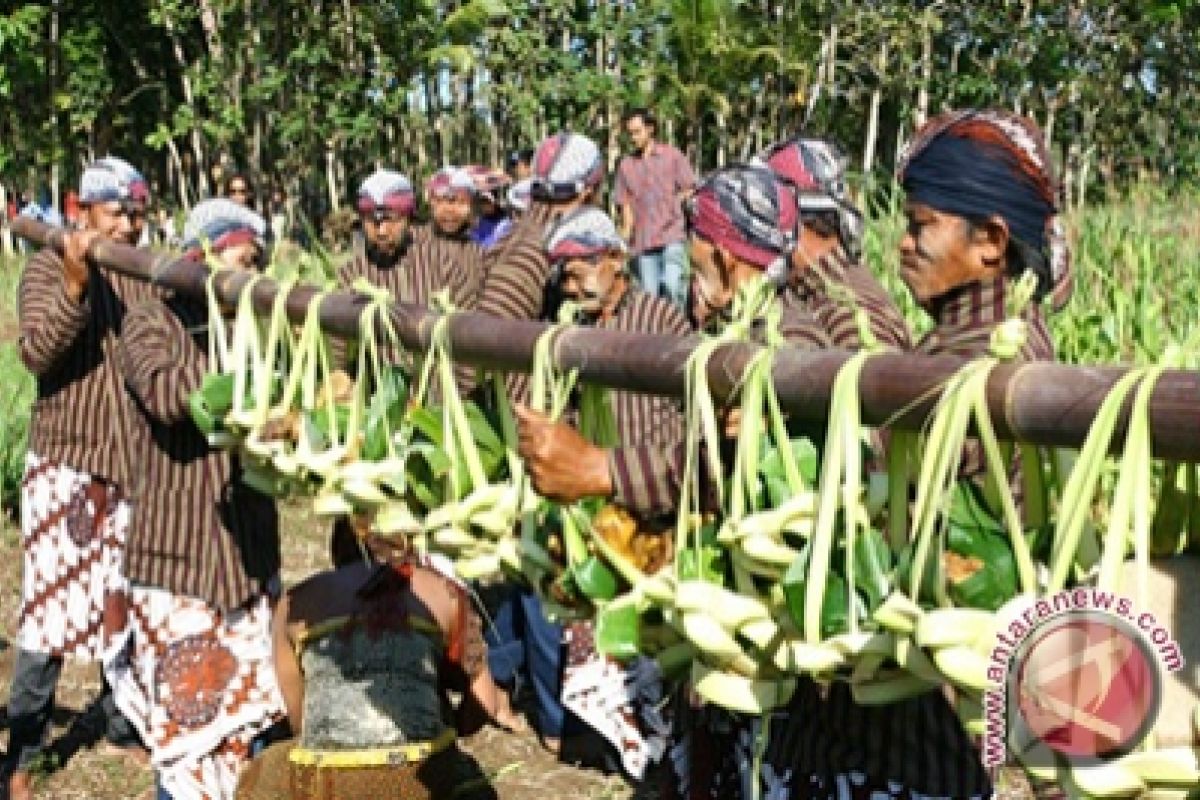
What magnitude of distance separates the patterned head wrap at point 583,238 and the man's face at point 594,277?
1 cm

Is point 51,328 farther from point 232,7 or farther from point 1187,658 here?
point 232,7

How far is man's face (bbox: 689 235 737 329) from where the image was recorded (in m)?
2.22

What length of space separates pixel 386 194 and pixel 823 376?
3.55 m

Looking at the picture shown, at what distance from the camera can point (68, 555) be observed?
3818 millimetres

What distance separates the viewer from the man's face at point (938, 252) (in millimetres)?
1787

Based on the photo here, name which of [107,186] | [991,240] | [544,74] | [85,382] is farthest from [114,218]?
[544,74]

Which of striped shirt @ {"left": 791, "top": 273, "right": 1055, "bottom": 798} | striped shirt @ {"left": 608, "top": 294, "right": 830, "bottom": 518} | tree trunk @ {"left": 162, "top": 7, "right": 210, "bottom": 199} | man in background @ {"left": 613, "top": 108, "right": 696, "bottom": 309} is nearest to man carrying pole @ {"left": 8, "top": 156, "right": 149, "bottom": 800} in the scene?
striped shirt @ {"left": 791, "top": 273, "right": 1055, "bottom": 798}

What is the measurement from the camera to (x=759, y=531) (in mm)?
1407

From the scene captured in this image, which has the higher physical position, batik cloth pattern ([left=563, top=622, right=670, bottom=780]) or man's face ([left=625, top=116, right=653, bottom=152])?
man's face ([left=625, top=116, right=653, bottom=152])

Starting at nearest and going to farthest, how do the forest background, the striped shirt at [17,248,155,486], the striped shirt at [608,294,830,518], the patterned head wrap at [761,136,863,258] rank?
1. the striped shirt at [608,294,830,518]
2. the patterned head wrap at [761,136,863,258]
3. the striped shirt at [17,248,155,486]
4. the forest background

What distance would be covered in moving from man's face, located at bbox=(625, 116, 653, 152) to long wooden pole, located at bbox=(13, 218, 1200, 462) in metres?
6.44

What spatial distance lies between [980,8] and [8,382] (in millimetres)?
12031

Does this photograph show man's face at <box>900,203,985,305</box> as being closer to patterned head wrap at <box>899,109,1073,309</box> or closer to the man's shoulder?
patterned head wrap at <box>899,109,1073,309</box>

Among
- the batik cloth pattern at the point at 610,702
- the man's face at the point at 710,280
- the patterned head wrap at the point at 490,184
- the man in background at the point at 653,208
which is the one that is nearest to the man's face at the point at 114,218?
the batik cloth pattern at the point at 610,702
